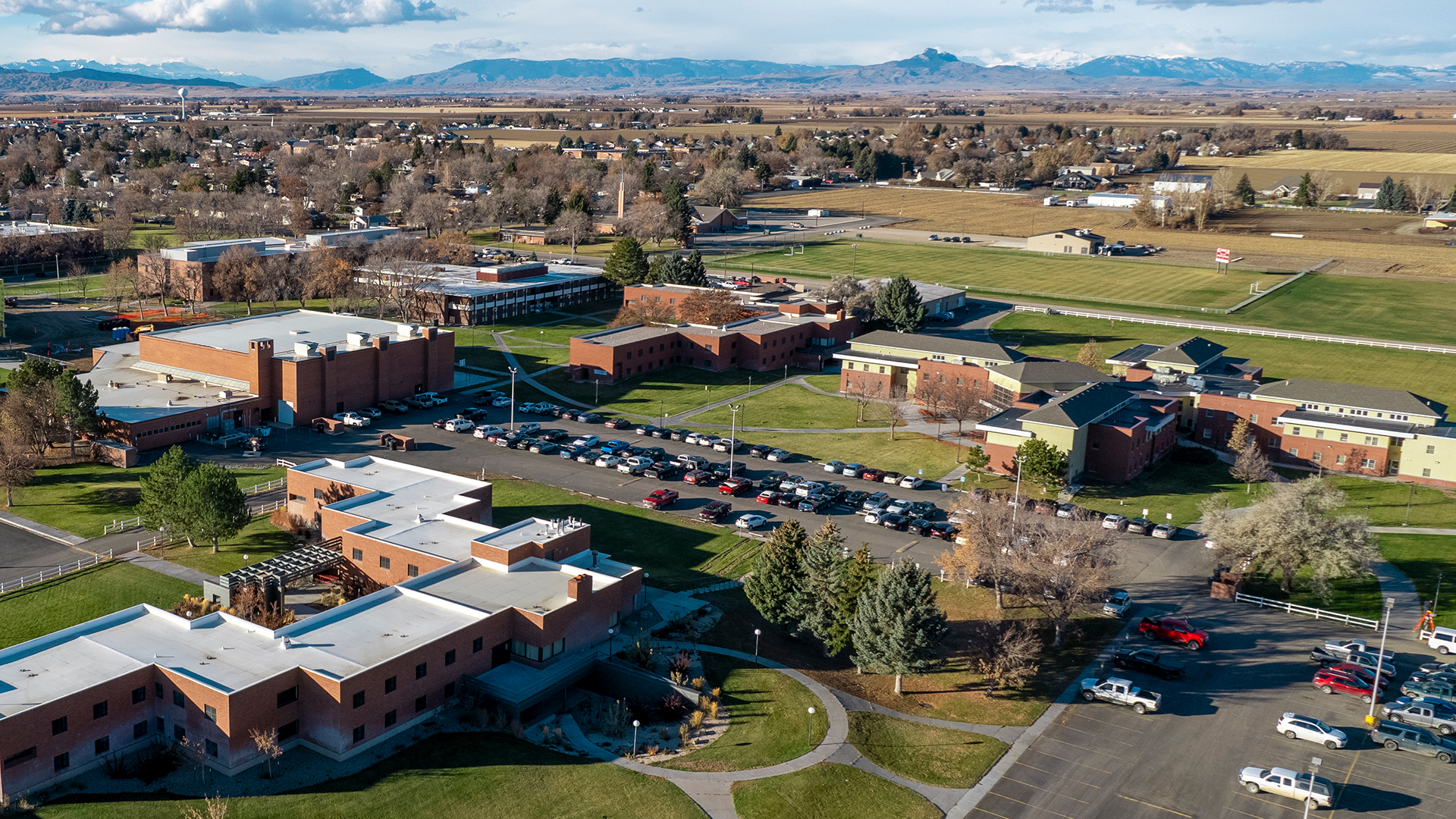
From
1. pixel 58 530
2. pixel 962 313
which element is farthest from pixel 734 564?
pixel 962 313

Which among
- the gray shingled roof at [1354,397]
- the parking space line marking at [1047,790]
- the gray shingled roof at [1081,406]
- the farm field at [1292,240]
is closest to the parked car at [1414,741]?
the parking space line marking at [1047,790]

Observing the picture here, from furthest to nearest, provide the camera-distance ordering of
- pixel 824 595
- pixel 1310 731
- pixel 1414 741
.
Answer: pixel 824 595
pixel 1310 731
pixel 1414 741

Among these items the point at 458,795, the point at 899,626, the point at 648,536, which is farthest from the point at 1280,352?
the point at 458,795

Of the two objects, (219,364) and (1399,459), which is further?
(219,364)

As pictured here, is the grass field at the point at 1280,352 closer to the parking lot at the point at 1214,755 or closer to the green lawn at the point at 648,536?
the parking lot at the point at 1214,755

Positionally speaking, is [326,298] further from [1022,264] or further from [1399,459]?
[1399,459]

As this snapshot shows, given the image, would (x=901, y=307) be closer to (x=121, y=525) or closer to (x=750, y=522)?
(x=750, y=522)
